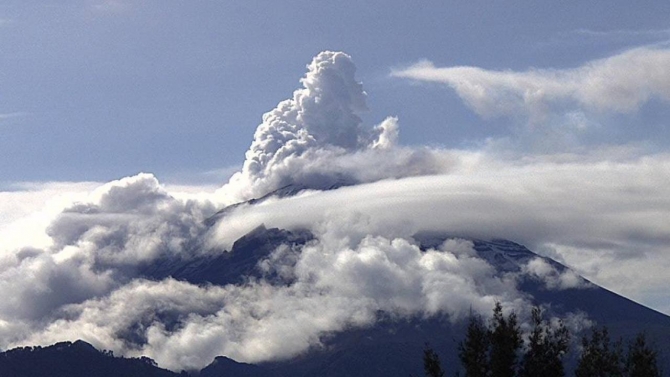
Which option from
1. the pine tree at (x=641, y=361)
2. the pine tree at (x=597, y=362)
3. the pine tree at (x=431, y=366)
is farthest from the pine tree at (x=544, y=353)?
the pine tree at (x=431, y=366)

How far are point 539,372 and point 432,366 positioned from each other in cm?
1744

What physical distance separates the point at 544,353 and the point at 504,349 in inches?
264

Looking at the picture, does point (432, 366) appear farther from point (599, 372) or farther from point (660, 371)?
point (660, 371)

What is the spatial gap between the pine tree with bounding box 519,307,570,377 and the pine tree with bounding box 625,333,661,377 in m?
11.2

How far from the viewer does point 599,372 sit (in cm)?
19062

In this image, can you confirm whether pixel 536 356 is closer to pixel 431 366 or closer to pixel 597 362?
pixel 597 362

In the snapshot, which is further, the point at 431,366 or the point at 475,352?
the point at 431,366

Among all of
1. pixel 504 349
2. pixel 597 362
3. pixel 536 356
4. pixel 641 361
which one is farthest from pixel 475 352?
pixel 641 361

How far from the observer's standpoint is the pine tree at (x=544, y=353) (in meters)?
190

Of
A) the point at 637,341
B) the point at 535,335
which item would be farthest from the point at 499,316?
the point at 637,341

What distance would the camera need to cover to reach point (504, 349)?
191 meters

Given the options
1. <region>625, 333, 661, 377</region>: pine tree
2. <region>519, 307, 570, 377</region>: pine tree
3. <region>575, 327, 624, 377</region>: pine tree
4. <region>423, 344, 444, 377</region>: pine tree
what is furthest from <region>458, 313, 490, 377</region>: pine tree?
<region>625, 333, 661, 377</region>: pine tree

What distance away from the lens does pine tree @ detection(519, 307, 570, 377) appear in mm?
190250

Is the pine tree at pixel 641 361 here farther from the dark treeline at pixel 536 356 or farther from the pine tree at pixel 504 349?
the pine tree at pixel 504 349
